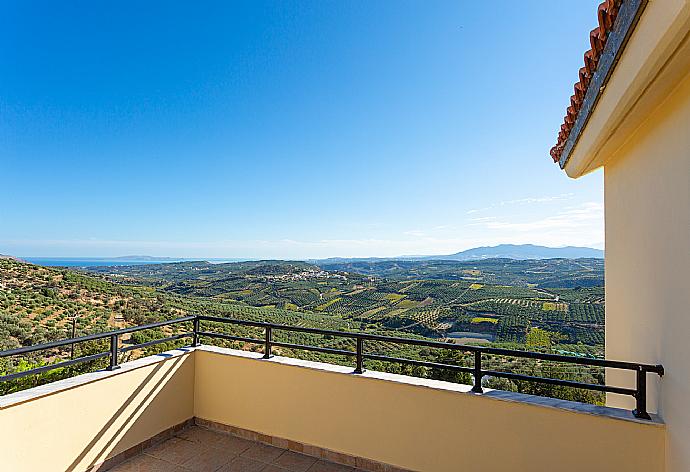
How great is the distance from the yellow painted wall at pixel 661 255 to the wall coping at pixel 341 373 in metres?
0.25

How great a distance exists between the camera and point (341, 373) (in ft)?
8.15

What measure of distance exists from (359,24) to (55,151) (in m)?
9.79

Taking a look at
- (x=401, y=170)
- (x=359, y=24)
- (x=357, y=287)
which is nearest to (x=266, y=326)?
(x=359, y=24)

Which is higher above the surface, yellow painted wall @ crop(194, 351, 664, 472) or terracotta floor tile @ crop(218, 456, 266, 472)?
yellow painted wall @ crop(194, 351, 664, 472)

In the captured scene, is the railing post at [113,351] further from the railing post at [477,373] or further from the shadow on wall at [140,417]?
the railing post at [477,373]

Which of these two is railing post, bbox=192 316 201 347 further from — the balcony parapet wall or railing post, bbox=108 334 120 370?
railing post, bbox=108 334 120 370

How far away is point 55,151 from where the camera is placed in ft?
33.2

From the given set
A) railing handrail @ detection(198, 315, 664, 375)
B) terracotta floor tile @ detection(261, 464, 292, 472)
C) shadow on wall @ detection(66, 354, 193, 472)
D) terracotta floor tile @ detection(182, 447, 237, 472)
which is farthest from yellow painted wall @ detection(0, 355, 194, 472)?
terracotta floor tile @ detection(261, 464, 292, 472)

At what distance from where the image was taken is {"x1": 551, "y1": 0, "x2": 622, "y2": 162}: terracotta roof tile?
1.16 meters

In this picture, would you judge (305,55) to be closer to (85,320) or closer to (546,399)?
(546,399)

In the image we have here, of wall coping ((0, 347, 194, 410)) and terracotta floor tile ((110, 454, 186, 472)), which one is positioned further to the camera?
terracotta floor tile ((110, 454, 186, 472))

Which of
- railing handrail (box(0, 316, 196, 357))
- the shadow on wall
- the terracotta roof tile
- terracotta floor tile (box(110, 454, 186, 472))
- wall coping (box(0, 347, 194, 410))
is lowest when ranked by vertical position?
terracotta floor tile (box(110, 454, 186, 472))

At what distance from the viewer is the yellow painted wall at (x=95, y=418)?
201 centimetres

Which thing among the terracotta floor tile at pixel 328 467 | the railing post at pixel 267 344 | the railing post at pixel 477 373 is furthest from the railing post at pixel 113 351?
the railing post at pixel 477 373
